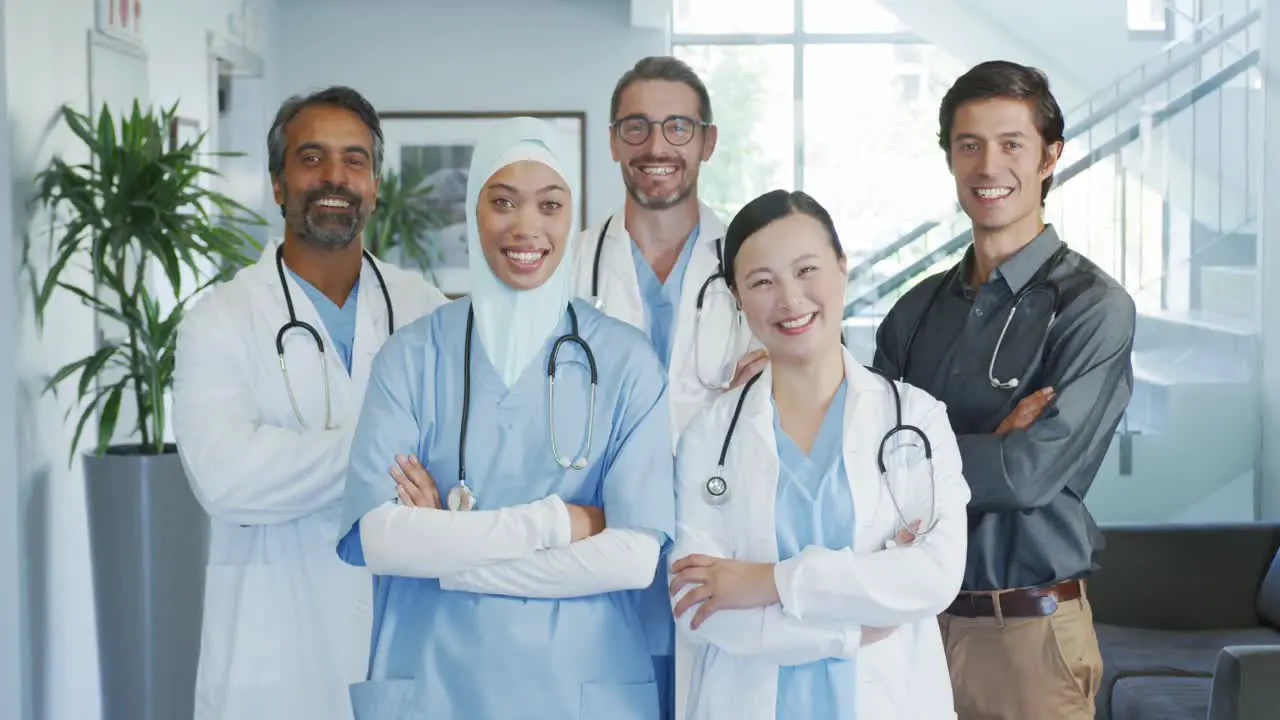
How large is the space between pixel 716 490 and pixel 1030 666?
72 centimetres

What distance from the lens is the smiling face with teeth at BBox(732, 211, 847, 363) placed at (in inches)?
76.5

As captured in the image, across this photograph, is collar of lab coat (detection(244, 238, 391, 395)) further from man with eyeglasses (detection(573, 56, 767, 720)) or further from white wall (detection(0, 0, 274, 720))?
white wall (detection(0, 0, 274, 720))

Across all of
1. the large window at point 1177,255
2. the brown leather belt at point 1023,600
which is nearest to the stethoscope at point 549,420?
the brown leather belt at point 1023,600

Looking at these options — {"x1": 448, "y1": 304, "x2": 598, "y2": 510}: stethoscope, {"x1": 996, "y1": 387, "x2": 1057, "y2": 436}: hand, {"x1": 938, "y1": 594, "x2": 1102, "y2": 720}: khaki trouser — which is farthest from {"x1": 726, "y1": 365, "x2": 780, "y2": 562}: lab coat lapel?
{"x1": 938, "y1": 594, "x2": 1102, "y2": 720}: khaki trouser

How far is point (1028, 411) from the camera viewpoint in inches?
88.4

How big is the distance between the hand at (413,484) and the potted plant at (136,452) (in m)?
1.89

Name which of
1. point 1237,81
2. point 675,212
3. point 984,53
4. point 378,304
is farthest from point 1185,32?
point 378,304

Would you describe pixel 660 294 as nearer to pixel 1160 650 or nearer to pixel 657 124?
pixel 657 124

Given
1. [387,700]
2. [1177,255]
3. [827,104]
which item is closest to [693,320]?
[387,700]

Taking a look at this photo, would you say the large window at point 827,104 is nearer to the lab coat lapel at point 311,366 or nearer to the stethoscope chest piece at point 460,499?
the lab coat lapel at point 311,366

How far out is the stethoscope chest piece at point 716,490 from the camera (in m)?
1.93

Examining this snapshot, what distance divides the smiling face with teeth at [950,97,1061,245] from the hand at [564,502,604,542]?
36.2 inches

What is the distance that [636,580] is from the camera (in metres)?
1.86

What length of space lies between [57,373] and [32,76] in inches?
30.2
